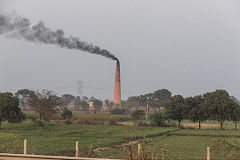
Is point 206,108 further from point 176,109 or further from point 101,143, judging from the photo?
point 101,143

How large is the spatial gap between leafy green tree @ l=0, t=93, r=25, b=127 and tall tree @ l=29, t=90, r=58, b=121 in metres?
9.66

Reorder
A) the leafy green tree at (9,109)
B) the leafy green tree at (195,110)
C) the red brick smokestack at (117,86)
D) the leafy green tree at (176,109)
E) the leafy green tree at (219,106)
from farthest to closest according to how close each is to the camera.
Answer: the red brick smokestack at (117,86)
the leafy green tree at (176,109)
the leafy green tree at (195,110)
the leafy green tree at (219,106)
the leafy green tree at (9,109)

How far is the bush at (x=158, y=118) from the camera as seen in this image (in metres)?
63.9

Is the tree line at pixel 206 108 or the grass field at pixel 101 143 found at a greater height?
the tree line at pixel 206 108

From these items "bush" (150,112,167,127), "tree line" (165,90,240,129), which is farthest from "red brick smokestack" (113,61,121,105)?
"bush" (150,112,167,127)

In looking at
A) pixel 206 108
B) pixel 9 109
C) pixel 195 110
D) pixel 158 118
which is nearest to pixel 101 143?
pixel 9 109


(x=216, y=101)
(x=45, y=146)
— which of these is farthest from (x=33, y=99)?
(x=45, y=146)

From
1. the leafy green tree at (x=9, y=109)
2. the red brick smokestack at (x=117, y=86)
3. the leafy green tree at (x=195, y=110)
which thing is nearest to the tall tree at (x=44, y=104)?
the leafy green tree at (x=9, y=109)

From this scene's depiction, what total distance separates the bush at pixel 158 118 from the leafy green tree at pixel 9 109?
23297mm

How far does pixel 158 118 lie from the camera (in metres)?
64.0

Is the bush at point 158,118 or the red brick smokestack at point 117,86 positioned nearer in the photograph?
the bush at point 158,118

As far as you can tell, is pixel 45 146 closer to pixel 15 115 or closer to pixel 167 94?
pixel 15 115

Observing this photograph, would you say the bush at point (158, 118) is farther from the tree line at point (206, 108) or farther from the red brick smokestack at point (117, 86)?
the red brick smokestack at point (117, 86)

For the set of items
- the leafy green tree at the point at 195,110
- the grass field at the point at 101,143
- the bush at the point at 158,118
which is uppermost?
the leafy green tree at the point at 195,110
